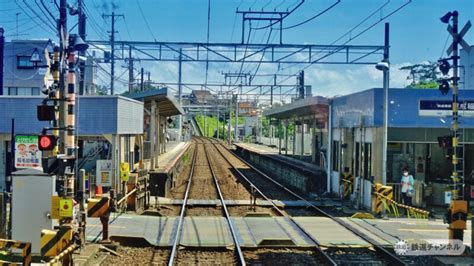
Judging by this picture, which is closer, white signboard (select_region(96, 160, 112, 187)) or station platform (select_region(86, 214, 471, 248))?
station platform (select_region(86, 214, 471, 248))

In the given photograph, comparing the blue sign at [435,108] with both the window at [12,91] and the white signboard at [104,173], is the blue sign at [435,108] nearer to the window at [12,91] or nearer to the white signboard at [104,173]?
the white signboard at [104,173]

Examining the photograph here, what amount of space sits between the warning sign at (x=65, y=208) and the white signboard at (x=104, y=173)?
929 cm

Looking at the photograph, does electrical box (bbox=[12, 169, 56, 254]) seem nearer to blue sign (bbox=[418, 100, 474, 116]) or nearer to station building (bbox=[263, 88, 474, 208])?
station building (bbox=[263, 88, 474, 208])

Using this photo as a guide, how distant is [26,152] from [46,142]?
9.19 m

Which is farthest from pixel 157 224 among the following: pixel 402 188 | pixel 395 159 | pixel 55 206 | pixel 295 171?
pixel 295 171

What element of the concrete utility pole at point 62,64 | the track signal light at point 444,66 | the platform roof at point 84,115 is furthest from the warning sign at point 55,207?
the platform roof at point 84,115

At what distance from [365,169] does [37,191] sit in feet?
38.1

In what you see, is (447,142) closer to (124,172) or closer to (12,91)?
(124,172)

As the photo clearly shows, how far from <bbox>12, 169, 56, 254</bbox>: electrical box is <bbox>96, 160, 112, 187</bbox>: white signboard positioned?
828cm

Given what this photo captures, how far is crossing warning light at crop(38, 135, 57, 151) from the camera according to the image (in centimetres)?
946

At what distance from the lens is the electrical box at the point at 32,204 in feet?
33.4

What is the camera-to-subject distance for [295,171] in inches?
1091

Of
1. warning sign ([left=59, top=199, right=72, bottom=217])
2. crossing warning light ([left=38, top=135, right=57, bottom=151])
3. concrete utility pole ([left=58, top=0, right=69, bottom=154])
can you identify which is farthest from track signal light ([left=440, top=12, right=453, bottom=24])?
warning sign ([left=59, top=199, right=72, bottom=217])

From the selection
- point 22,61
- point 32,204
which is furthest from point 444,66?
point 22,61
